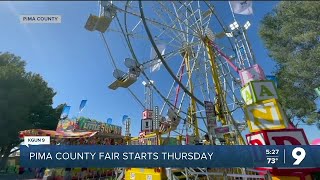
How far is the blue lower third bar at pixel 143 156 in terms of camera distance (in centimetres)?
706

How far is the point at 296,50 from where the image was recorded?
1792cm

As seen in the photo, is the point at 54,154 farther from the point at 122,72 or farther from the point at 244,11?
the point at 244,11

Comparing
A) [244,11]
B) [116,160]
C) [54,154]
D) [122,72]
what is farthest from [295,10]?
[54,154]

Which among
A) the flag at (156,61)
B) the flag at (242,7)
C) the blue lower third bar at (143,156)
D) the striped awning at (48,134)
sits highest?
the flag at (156,61)

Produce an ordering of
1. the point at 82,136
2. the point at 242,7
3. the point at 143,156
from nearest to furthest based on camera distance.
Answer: the point at 143,156 → the point at 242,7 → the point at 82,136

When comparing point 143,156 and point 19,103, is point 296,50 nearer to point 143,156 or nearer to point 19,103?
point 143,156

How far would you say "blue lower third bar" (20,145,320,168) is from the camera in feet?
23.2

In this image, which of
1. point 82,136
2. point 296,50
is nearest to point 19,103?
point 82,136

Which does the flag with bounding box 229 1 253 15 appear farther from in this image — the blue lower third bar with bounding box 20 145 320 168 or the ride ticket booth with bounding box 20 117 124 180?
the ride ticket booth with bounding box 20 117 124 180

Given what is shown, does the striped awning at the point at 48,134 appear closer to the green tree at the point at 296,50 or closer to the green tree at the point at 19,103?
the green tree at the point at 19,103

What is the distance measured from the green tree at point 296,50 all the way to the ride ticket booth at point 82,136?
15166mm

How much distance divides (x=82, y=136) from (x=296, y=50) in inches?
682
